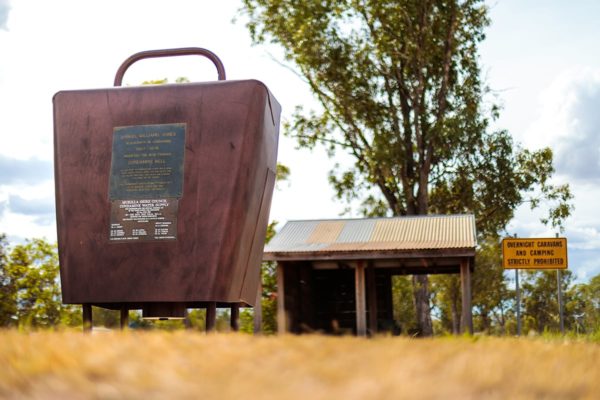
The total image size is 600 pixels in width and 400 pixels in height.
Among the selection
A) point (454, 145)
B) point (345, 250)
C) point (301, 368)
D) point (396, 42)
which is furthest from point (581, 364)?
point (396, 42)

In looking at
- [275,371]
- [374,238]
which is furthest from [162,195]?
[374,238]

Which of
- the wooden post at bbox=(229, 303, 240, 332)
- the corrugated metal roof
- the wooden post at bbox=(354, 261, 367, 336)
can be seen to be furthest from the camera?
the wooden post at bbox=(354, 261, 367, 336)

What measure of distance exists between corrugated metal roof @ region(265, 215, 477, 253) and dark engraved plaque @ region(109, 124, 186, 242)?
9.48m

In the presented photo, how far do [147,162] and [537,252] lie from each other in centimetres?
1073

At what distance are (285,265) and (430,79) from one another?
34.4 ft

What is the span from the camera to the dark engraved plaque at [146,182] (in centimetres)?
666

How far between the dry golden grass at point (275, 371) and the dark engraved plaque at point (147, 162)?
3.47 metres

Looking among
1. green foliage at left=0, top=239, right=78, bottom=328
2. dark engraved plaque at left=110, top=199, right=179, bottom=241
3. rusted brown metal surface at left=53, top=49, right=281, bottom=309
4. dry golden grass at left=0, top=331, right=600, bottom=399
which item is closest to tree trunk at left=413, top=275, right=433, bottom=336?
green foliage at left=0, top=239, right=78, bottom=328

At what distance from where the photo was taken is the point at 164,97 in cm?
694

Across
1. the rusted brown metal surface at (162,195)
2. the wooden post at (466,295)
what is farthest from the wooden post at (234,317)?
the wooden post at (466,295)

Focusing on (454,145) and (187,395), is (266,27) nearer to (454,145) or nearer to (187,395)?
(454,145)

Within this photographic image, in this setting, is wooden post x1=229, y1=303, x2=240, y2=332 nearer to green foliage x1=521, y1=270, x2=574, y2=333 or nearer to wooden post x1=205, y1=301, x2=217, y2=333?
wooden post x1=205, y1=301, x2=217, y2=333

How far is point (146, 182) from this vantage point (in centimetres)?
673

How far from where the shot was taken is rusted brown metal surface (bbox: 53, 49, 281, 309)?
21.7 feet
